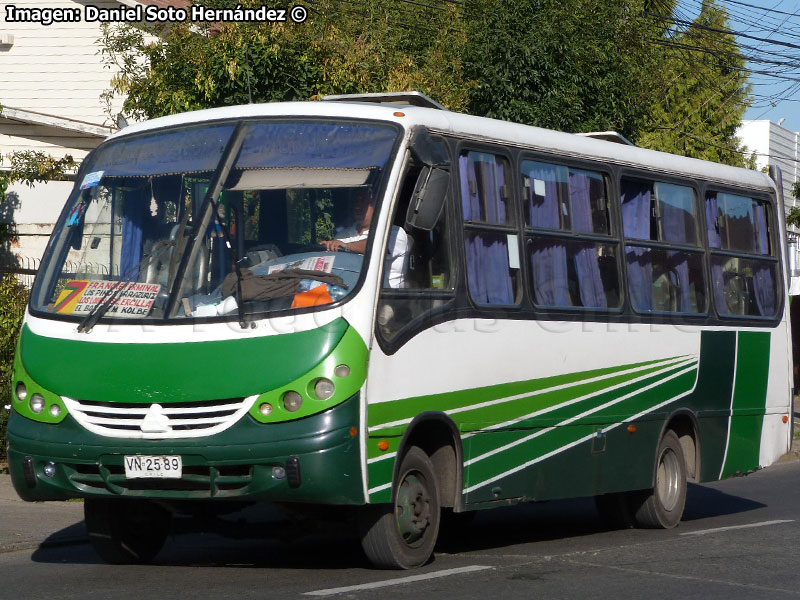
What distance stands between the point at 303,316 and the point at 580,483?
3.31 metres

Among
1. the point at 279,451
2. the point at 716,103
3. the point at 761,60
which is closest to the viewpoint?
the point at 279,451

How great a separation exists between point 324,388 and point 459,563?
6.27 ft

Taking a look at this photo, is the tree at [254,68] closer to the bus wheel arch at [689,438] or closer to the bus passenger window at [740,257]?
the bus passenger window at [740,257]

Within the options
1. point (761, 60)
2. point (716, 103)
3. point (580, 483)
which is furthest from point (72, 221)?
point (716, 103)

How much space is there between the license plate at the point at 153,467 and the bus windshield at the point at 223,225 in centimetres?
83

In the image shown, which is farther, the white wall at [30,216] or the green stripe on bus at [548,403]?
the white wall at [30,216]

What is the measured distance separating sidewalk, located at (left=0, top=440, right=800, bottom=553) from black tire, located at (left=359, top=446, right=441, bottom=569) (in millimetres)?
2810

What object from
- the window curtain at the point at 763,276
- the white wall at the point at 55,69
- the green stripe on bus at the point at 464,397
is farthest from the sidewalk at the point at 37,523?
the white wall at the point at 55,69

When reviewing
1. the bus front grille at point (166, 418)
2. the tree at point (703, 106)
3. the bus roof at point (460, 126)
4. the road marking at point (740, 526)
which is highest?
the tree at point (703, 106)

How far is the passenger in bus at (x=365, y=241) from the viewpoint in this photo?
8.08 m

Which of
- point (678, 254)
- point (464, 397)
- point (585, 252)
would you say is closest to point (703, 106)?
point (678, 254)

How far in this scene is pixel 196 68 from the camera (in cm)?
1606

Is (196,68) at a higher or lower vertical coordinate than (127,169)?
higher

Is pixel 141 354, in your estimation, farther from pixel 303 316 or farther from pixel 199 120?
pixel 199 120
